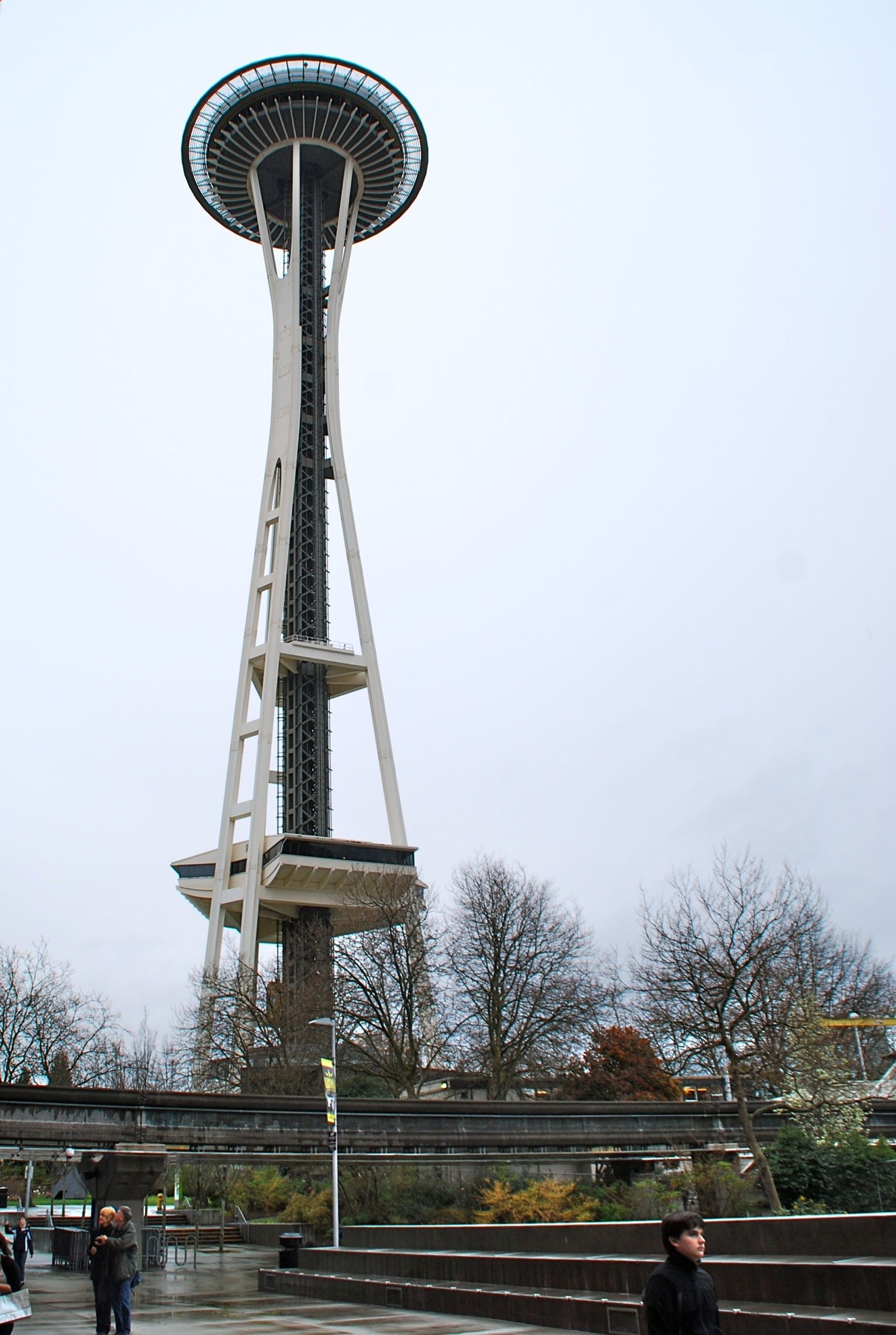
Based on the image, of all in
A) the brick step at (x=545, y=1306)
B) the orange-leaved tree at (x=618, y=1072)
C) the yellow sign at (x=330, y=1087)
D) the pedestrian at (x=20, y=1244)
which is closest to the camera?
the brick step at (x=545, y=1306)

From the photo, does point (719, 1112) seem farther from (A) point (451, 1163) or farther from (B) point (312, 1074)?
(B) point (312, 1074)

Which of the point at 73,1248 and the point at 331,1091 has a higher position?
the point at 331,1091

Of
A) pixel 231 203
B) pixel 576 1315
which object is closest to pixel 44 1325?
pixel 576 1315

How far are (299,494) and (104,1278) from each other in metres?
54.5

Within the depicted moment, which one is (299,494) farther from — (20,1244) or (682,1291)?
(682,1291)

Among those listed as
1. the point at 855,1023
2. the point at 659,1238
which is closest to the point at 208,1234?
the point at 855,1023

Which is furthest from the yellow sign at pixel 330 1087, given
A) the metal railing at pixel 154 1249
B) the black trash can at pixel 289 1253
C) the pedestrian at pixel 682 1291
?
the pedestrian at pixel 682 1291

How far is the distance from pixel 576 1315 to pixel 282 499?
5156 centimetres

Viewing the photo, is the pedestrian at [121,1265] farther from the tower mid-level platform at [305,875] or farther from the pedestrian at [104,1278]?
the tower mid-level platform at [305,875]

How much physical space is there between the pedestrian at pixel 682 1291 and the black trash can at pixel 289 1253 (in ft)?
61.3

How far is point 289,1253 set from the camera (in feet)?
72.5

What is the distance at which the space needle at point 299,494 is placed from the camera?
180 ft

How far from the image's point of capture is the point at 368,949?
40.0 metres

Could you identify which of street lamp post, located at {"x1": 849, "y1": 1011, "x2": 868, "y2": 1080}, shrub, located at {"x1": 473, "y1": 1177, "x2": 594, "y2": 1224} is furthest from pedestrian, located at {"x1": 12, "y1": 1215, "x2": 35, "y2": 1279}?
street lamp post, located at {"x1": 849, "y1": 1011, "x2": 868, "y2": 1080}
